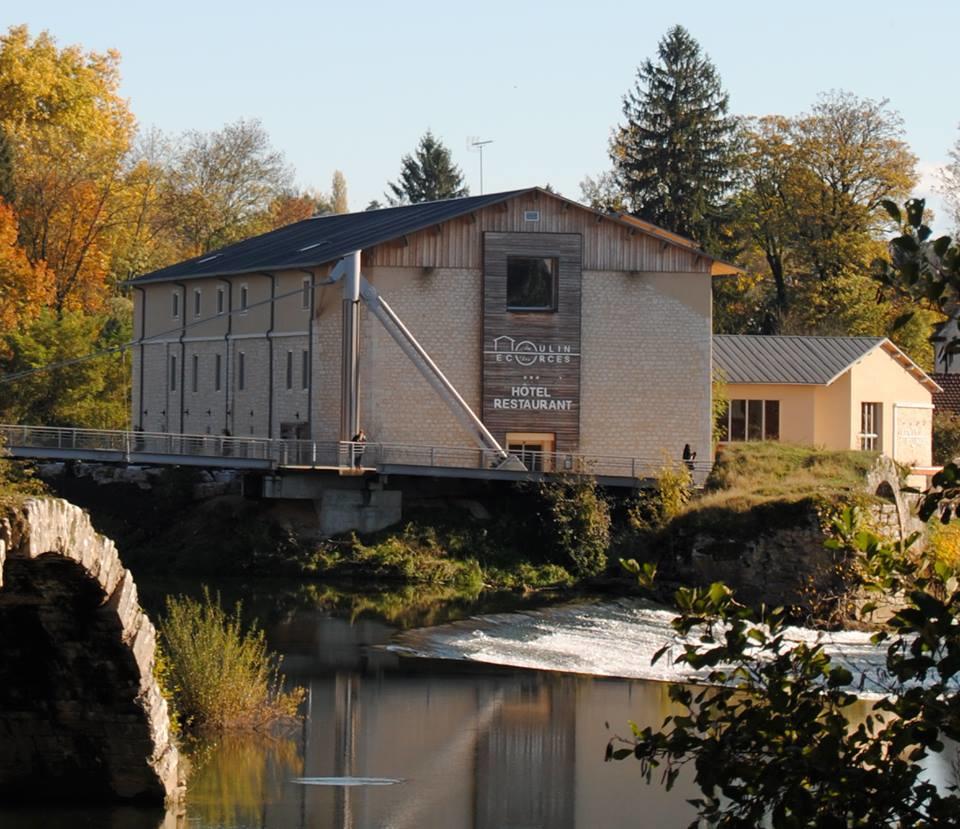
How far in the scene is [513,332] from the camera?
45562 mm

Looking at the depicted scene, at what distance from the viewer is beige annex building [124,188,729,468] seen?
44750 mm

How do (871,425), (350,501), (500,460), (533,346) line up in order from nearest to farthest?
(350,501)
(500,460)
(533,346)
(871,425)

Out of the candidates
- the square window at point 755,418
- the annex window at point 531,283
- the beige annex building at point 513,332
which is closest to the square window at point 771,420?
the square window at point 755,418

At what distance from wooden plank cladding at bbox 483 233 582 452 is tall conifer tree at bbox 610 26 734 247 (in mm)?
28093

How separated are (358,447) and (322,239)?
9.17 meters

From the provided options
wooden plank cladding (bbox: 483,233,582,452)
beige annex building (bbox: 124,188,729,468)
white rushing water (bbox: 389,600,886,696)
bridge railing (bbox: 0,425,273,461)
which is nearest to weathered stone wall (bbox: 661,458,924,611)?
white rushing water (bbox: 389,600,886,696)

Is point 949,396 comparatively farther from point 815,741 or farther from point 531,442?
point 815,741

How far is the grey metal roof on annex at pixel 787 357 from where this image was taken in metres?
51.0

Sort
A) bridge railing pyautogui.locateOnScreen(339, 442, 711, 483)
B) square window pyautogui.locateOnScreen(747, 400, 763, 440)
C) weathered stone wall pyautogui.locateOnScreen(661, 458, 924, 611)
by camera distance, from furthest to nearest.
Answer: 1. square window pyautogui.locateOnScreen(747, 400, 763, 440)
2. bridge railing pyautogui.locateOnScreen(339, 442, 711, 483)
3. weathered stone wall pyautogui.locateOnScreen(661, 458, 924, 611)

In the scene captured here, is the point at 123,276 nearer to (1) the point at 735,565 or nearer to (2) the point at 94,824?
(1) the point at 735,565

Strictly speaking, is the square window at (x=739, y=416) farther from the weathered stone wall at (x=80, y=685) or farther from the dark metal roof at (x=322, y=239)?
the weathered stone wall at (x=80, y=685)

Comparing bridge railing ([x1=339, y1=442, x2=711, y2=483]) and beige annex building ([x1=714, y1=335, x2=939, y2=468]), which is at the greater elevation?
beige annex building ([x1=714, y1=335, x2=939, y2=468])

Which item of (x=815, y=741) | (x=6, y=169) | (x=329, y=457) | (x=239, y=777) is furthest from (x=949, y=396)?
(x=815, y=741)

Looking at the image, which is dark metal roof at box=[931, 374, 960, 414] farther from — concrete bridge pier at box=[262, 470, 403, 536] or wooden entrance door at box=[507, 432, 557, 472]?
concrete bridge pier at box=[262, 470, 403, 536]
